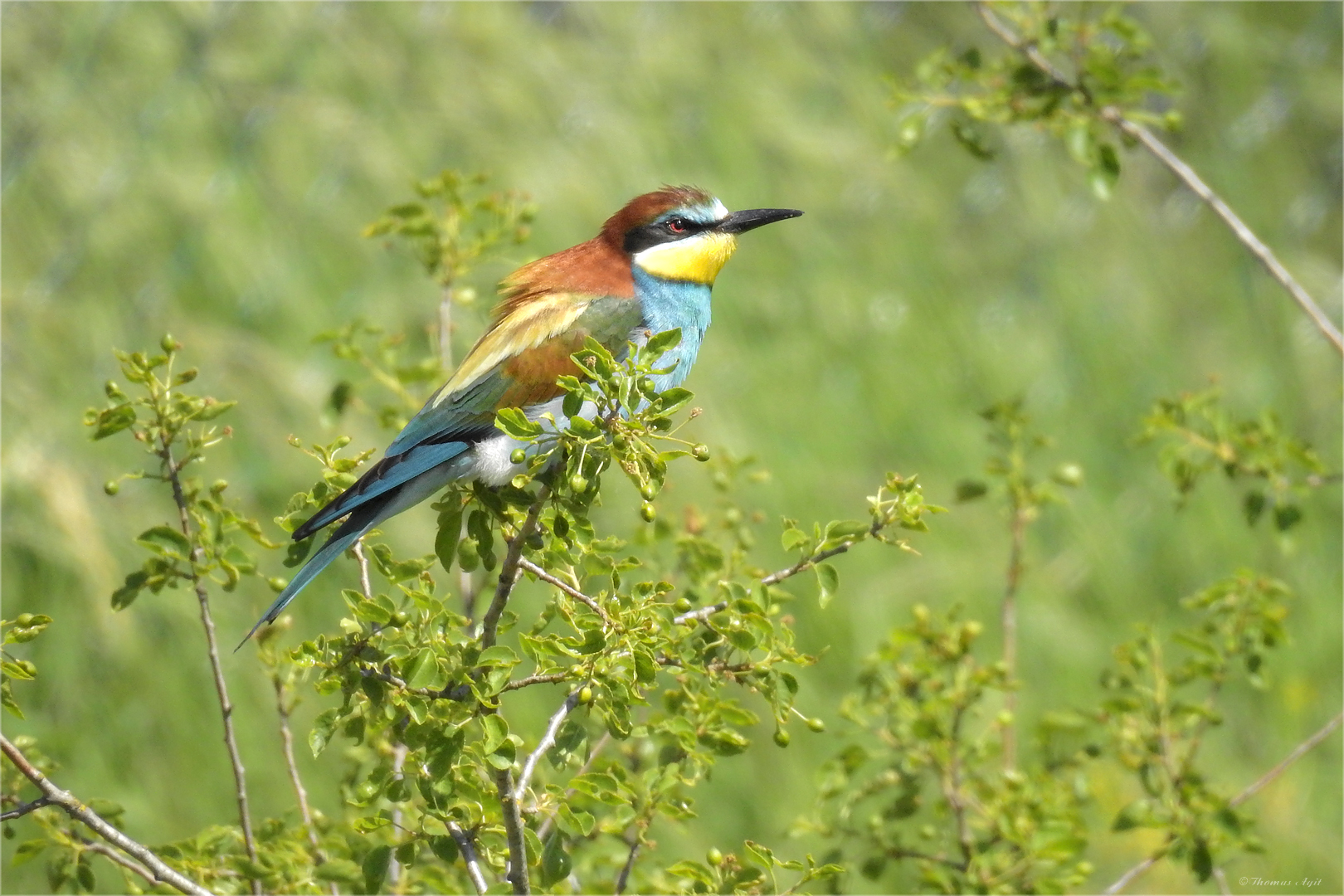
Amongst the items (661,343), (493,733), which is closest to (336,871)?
(493,733)

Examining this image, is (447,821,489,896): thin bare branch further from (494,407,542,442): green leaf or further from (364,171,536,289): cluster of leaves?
(364,171,536,289): cluster of leaves

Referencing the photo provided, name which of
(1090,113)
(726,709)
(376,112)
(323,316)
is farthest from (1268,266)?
(376,112)

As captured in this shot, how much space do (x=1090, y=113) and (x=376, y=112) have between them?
2411mm

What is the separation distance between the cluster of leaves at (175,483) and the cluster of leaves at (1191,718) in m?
1.12

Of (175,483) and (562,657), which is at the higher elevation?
(175,483)

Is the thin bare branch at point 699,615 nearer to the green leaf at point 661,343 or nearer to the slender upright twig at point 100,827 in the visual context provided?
the green leaf at point 661,343

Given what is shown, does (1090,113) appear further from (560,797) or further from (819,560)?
(560,797)

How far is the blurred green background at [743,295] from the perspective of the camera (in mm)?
3256

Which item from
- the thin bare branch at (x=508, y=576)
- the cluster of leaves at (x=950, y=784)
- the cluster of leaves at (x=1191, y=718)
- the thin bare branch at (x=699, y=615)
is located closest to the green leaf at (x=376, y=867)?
the thin bare branch at (x=508, y=576)

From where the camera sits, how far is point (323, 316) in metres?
3.64

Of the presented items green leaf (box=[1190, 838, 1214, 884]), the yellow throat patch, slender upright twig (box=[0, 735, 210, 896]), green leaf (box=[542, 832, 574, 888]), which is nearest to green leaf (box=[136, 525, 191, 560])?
slender upright twig (box=[0, 735, 210, 896])

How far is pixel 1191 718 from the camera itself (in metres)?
1.89

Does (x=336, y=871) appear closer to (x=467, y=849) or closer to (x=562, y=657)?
(x=467, y=849)

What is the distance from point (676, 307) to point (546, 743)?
107cm
